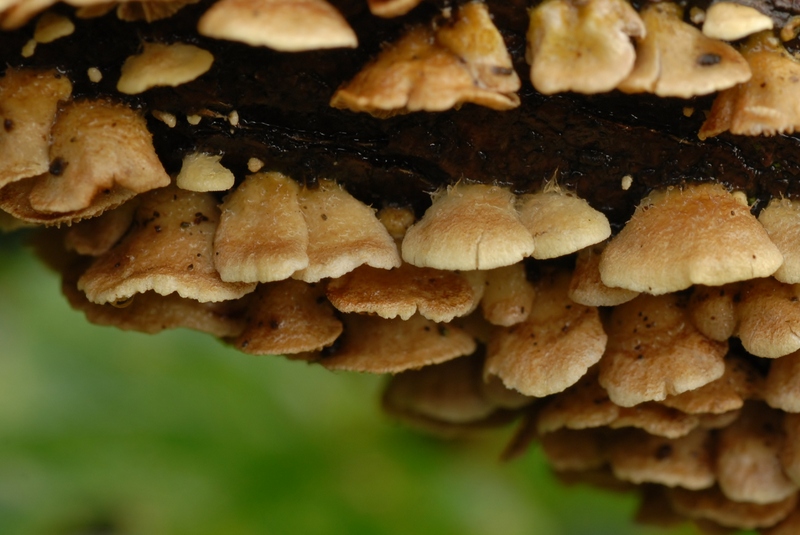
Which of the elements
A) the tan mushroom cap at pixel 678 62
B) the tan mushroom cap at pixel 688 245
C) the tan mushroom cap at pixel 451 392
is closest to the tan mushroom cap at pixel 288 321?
A: the tan mushroom cap at pixel 688 245

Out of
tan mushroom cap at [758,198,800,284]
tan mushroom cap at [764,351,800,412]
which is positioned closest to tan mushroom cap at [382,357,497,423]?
tan mushroom cap at [764,351,800,412]

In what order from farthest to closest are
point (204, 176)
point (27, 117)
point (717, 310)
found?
1. point (717, 310)
2. point (204, 176)
3. point (27, 117)

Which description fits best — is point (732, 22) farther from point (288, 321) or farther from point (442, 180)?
point (288, 321)

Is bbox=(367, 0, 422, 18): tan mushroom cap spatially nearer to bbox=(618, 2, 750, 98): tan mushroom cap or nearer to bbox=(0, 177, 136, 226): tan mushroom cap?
bbox=(618, 2, 750, 98): tan mushroom cap

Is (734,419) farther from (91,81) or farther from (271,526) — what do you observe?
(91,81)

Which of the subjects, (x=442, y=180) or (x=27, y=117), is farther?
(x=442, y=180)

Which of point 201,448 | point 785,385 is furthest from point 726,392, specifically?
point 201,448
